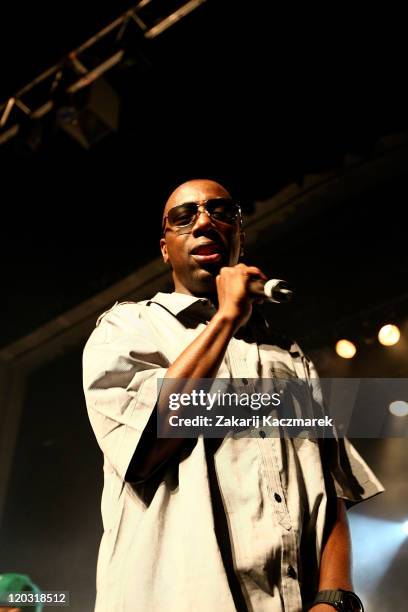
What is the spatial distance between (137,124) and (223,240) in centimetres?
167

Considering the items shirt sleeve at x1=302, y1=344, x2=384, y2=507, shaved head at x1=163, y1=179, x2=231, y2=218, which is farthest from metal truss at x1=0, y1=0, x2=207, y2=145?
shirt sleeve at x1=302, y1=344, x2=384, y2=507

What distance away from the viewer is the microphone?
126cm

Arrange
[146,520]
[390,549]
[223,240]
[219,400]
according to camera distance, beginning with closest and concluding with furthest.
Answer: [146,520] → [219,400] → [223,240] → [390,549]

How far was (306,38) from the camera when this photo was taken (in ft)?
9.23

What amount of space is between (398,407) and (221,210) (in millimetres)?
1069

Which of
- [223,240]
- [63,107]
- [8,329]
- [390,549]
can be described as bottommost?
[390,549]

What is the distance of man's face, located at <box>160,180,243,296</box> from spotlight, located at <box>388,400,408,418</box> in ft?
3.01

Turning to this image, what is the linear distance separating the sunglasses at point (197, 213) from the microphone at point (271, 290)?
49cm

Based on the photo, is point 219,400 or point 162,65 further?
point 162,65

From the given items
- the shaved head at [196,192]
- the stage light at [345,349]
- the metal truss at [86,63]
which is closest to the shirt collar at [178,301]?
the shaved head at [196,192]

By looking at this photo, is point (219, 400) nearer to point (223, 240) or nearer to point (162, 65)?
point (223, 240)

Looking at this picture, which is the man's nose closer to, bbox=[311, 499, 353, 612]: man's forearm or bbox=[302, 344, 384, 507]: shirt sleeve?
bbox=[302, 344, 384, 507]: shirt sleeve

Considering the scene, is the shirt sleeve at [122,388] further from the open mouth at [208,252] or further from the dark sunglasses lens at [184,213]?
the dark sunglasses lens at [184,213]

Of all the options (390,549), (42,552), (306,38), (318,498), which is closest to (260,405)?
(318,498)
